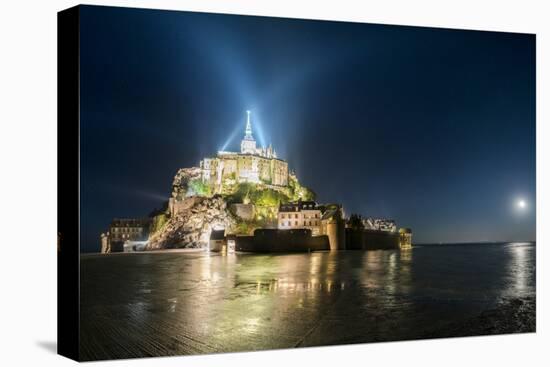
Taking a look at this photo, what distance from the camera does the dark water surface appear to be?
10156 millimetres

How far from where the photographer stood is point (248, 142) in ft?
36.9

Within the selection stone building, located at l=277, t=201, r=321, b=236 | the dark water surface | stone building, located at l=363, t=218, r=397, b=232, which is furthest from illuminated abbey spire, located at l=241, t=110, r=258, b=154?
stone building, located at l=363, t=218, r=397, b=232

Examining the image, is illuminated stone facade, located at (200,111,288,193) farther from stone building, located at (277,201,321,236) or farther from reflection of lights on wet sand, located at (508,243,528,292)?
reflection of lights on wet sand, located at (508,243,528,292)

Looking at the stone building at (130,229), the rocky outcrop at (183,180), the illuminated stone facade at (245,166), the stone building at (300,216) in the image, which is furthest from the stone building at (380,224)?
the stone building at (130,229)

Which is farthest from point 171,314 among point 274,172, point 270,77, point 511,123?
point 511,123

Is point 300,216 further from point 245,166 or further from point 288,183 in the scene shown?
point 245,166

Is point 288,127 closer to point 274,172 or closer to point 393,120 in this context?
point 274,172

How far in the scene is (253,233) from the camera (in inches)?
451

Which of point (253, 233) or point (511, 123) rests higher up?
point (511, 123)

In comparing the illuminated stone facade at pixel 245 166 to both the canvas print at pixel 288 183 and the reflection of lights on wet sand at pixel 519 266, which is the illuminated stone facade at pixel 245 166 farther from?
the reflection of lights on wet sand at pixel 519 266

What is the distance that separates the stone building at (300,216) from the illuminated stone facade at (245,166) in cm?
34

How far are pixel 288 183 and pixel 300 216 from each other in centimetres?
47

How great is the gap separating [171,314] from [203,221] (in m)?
1.37

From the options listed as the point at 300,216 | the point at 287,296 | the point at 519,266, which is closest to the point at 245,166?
the point at 300,216
